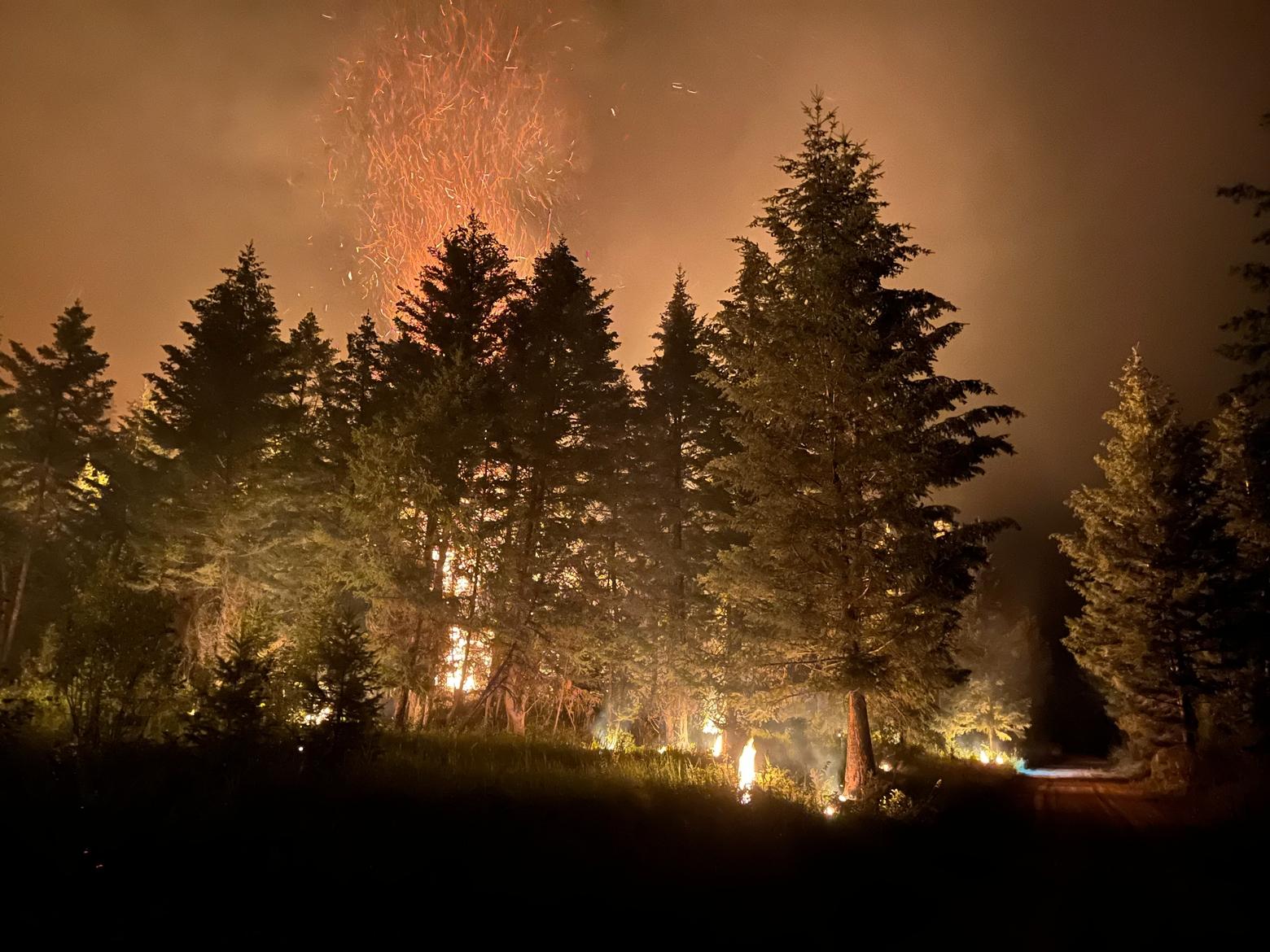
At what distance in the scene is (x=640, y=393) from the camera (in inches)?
1028

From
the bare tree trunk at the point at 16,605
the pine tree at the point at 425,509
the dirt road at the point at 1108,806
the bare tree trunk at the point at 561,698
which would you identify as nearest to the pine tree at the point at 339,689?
the pine tree at the point at 425,509

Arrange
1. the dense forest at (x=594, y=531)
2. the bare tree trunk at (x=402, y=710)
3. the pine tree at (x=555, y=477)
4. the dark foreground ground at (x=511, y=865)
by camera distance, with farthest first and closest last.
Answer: the pine tree at (x=555, y=477), the bare tree trunk at (x=402, y=710), the dense forest at (x=594, y=531), the dark foreground ground at (x=511, y=865)

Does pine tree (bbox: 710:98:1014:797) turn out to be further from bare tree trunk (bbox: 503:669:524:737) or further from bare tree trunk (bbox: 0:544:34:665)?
bare tree trunk (bbox: 0:544:34:665)

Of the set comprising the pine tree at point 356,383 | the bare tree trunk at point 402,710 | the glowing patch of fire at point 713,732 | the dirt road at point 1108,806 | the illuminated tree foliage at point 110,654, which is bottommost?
the dirt road at point 1108,806

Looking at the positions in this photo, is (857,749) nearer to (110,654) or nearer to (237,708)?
(237,708)

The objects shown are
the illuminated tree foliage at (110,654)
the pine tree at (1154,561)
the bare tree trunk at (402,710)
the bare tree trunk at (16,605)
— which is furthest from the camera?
the bare tree trunk at (16,605)

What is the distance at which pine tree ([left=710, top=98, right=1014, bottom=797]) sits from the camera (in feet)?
46.7

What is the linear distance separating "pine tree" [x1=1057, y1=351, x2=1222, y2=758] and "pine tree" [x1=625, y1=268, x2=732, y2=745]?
16.5m

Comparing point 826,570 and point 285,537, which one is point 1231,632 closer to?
point 826,570

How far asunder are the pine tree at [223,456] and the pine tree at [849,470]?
53.4ft

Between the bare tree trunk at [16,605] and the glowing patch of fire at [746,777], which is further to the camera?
the bare tree trunk at [16,605]

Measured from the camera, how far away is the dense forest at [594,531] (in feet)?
42.3

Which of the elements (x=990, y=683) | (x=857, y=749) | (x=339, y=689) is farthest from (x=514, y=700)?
(x=990, y=683)

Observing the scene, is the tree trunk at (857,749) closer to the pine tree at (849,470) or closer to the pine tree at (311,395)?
the pine tree at (849,470)
